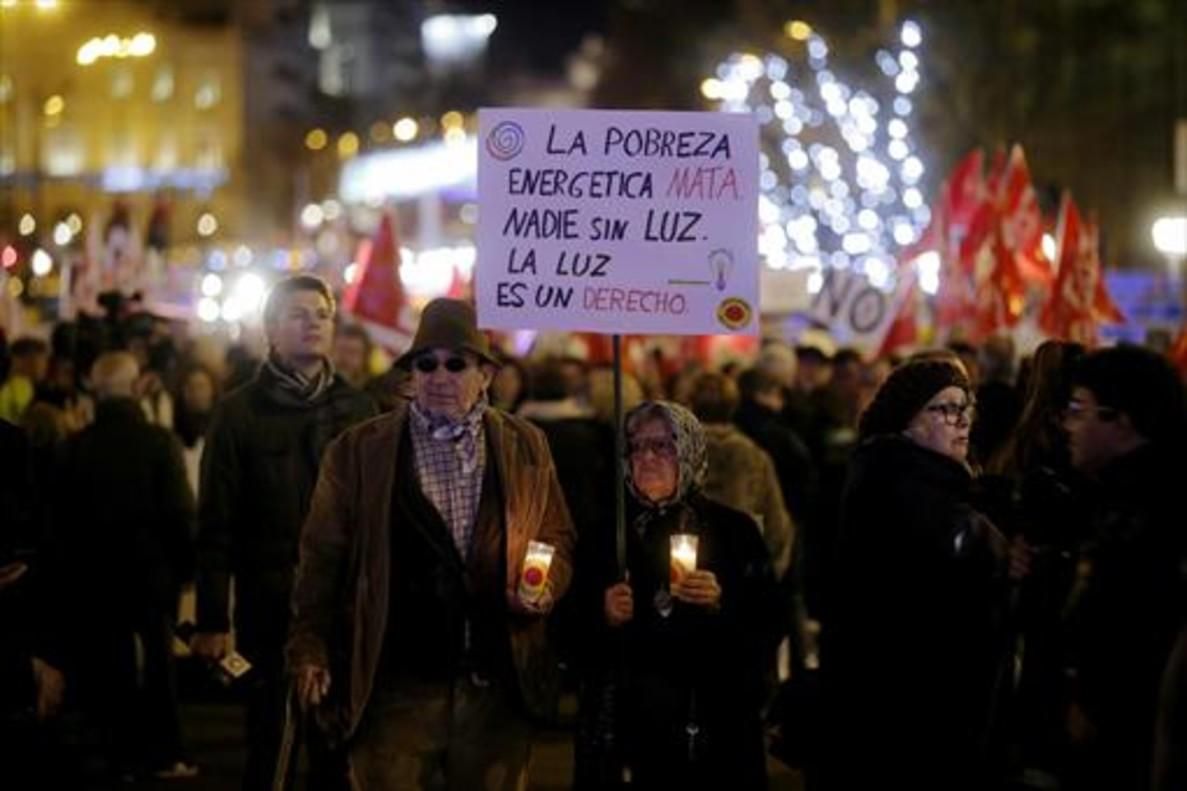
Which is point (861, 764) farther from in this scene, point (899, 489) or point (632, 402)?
point (632, 402)

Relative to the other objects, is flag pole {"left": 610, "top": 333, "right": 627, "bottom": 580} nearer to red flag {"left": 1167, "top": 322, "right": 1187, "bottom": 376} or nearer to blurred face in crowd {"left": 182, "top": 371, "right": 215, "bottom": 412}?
red flag {"left": 1167, "top": 322, "right": 1187, "bottom": 376}

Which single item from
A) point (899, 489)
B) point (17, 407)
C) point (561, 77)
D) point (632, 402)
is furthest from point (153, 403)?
point (561, 77)

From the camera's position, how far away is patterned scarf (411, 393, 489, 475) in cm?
766

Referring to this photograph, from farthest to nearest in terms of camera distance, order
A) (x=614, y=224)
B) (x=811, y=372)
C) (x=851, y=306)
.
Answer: (x=851, y=306), (x=811, y=372), (x=614, y=224)

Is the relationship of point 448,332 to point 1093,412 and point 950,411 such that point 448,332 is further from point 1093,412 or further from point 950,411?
point 1093,412

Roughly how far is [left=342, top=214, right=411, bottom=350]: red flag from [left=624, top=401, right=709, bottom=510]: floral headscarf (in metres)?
10.5

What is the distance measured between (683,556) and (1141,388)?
205cm

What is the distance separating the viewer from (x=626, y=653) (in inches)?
308

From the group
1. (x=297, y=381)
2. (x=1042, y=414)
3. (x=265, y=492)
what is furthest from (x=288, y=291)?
(x=1042, y=414)

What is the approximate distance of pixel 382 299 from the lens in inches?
732

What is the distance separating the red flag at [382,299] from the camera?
18469 millimetres

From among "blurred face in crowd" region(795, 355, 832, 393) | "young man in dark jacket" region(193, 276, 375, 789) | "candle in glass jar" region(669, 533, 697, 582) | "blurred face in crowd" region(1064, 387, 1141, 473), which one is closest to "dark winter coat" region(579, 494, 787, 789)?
"candle in glass jar" region(669, 533, 697, 582)

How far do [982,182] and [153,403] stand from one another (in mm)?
8994

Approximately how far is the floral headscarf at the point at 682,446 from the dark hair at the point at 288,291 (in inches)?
69.5
